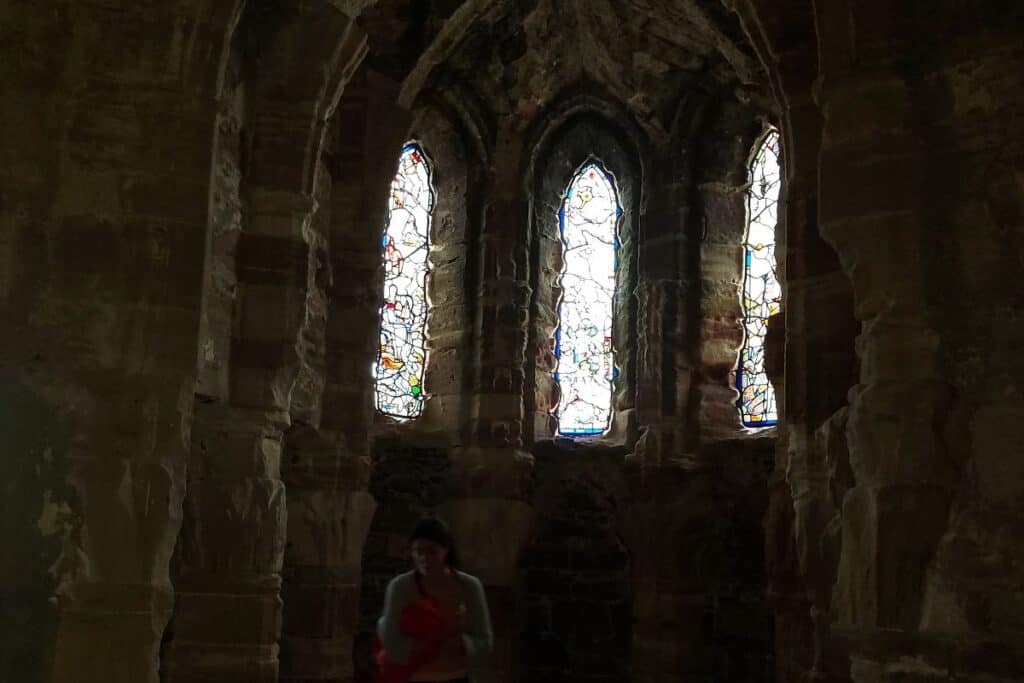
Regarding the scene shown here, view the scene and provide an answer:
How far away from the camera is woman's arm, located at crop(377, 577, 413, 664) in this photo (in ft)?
15.2

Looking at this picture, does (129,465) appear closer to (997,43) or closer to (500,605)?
(997,43)

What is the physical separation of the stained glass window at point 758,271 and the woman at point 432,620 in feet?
23.0

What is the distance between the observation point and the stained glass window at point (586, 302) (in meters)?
12.1

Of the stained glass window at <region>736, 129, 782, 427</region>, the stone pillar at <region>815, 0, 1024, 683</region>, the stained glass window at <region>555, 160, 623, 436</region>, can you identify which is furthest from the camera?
the stained glass window at <region>555, 160, 623, 436</region>

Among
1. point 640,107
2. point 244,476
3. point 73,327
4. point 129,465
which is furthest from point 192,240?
point 640,107

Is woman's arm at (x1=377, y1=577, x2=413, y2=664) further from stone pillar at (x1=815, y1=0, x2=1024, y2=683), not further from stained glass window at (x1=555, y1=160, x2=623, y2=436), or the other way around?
stained glass window at (x1=555, y1=160, x2=623, y2=436)

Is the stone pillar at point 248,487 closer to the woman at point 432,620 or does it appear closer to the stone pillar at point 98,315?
the stone pillar at point 98,315

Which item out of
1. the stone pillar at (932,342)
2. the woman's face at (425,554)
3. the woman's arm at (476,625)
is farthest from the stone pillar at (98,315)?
the stone pillar at (932,342)

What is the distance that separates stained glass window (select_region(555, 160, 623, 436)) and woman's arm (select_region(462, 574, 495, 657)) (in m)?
7.29

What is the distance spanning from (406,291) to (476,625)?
7560mm

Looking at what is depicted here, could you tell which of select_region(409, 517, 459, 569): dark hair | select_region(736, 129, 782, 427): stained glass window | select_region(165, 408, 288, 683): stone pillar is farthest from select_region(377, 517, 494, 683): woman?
select_region(736, 129, 782, 427): stained glass window

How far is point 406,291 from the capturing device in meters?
12.1

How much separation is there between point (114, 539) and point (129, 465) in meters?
0.28

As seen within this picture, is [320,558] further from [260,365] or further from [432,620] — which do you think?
[432,620]
